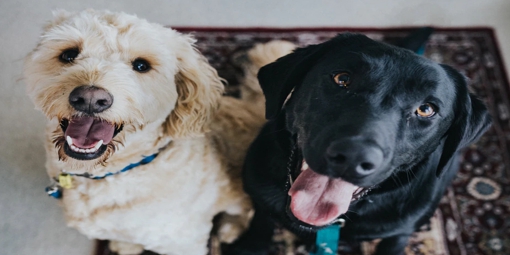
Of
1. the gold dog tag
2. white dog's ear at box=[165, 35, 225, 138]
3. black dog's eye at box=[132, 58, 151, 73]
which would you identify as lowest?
the gold dog tag

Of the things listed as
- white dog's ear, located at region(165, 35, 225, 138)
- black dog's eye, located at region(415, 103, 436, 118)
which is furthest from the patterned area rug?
black dog's eye, located at region(415, 103, 436, 118)

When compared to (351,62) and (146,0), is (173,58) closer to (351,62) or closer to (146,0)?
(351,62)

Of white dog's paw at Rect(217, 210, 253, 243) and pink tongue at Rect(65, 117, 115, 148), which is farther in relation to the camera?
white dog's paw at Rect(217, 210, 253, 243)

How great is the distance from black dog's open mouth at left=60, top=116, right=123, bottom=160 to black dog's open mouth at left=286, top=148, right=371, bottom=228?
18.7 inches

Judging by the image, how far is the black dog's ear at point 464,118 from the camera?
3.72ft

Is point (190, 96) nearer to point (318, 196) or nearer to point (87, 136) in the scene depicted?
point (87, 136)

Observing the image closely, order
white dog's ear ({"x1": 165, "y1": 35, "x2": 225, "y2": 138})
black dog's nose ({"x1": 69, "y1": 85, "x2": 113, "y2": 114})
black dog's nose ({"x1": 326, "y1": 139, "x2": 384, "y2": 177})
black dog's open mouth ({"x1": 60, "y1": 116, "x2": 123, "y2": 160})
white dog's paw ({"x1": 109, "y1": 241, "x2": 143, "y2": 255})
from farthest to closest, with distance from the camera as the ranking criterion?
white dog's paw ({"x1": 109, "y1": 241, "x2": 143, "y2": 255}) → white dog's ear ({"x1": 165, "y1": 35, "x2": 225, "y2": 138}) → black dog's open mouth ({"x1": 60, "y1": 116, "x2": 123, "y2": 160}) → black dog's nose ({"x1": 69, "y1": 85, "x2": 113, "y2": 114}) → black dog's nose ({"x1": 326, "y1": 139, "x2": 384, "y2": 177})

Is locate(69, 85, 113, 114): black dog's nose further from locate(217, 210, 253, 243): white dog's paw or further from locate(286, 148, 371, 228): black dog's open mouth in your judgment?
locate(217, 210, 253, 243): white dog's paw

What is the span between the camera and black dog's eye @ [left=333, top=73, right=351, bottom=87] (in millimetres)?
1082

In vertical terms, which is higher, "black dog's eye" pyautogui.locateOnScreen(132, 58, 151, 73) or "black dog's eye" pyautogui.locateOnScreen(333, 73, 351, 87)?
"black dog's eye" pyautogui.locateOnScreen(333, 73, 351, 87)

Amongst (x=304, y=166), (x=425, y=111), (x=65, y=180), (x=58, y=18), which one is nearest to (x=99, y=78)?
(x=58, y=18)

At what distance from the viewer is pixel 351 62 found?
1078 mm

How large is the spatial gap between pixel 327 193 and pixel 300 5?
4.74 feet

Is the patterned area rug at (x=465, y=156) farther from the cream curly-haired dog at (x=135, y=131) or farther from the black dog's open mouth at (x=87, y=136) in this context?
A: the black dog's open mouth at (x=87, y=136)
